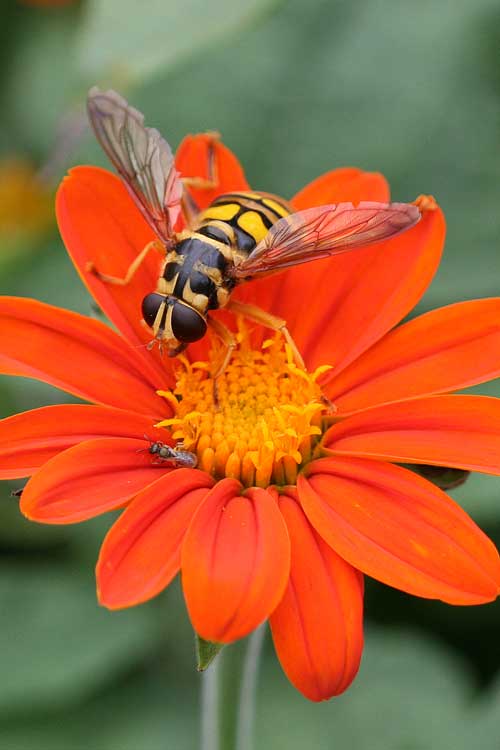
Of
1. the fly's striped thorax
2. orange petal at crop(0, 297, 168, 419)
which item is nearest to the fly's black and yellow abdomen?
the fly's striped thorax

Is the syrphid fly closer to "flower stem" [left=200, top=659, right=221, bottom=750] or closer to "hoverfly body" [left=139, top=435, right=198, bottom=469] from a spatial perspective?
"hoverfly body" [left=139, top=435, right=198, bottom=469]

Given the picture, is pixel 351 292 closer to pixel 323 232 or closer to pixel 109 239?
pixel 323 232

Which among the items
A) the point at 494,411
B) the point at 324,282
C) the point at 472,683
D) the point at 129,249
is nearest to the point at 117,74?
the point at 129,249

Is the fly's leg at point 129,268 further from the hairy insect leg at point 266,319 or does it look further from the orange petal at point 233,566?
the orange petal at point 233,566

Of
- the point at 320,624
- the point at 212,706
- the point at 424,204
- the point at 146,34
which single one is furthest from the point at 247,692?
the point at 146,34

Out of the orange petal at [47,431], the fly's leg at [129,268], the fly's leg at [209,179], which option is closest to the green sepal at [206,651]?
the orange petal at [47,431]

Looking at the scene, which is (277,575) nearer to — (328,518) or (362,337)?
(328,518)
